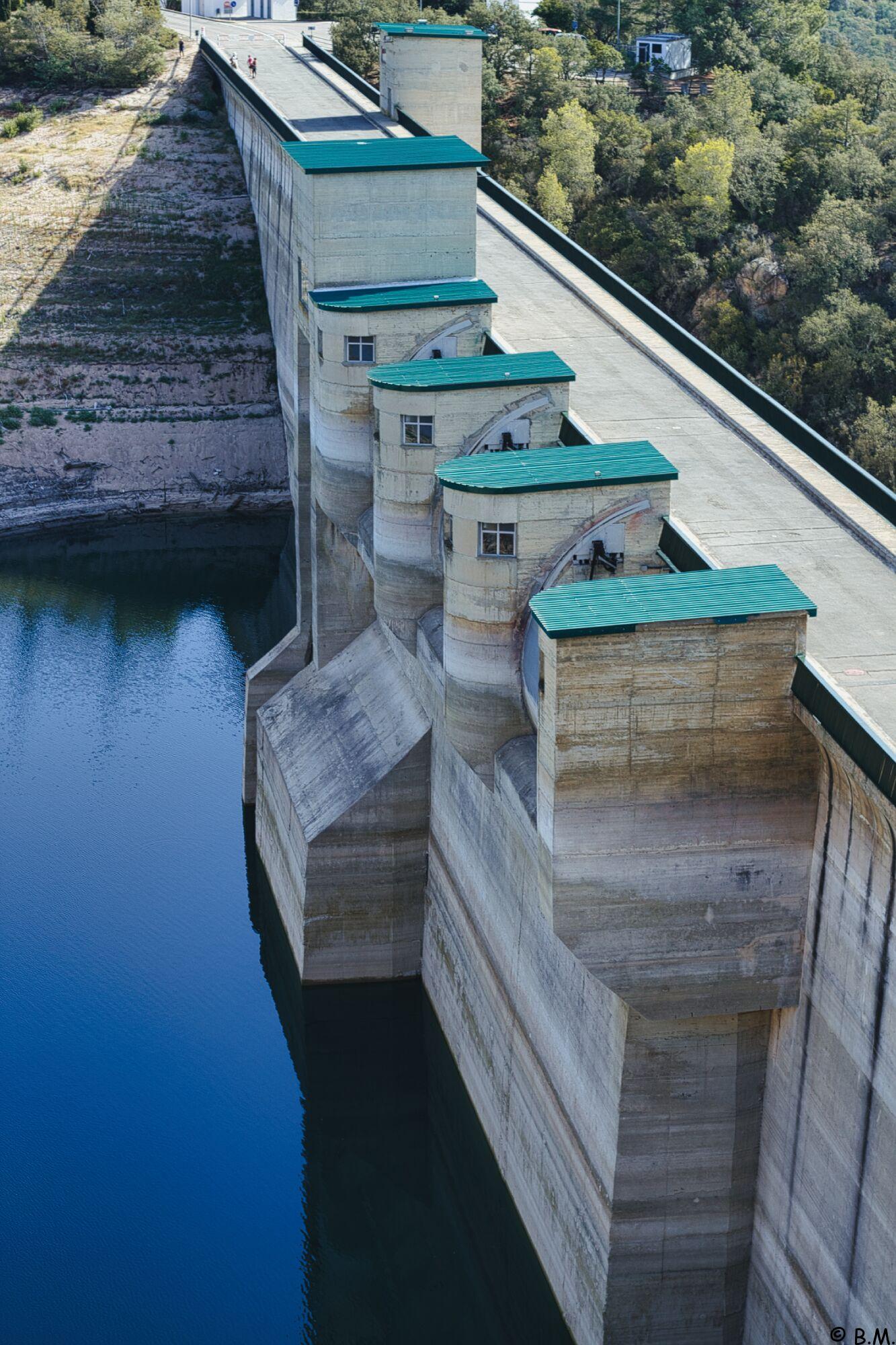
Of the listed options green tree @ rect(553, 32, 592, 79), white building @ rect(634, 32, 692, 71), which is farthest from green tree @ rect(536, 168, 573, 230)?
white building @ rect(634, 32, 692, 71)

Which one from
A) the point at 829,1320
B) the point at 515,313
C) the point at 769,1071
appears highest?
the point at 515,313

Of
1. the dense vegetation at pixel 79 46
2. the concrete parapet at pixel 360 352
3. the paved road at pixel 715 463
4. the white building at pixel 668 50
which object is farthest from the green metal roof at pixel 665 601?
the dense vegetation at pixel 79 46

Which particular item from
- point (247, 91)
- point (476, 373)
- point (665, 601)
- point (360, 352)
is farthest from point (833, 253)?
point (665, 601)

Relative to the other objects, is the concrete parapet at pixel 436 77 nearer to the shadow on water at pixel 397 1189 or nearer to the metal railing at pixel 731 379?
the metal railing at pixel 731 379

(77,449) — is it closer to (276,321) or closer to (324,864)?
(276,321)

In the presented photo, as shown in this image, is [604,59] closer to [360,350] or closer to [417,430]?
[360,350]

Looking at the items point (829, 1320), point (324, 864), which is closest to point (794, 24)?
point (324, 864)

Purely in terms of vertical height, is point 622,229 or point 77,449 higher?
point 622,229
